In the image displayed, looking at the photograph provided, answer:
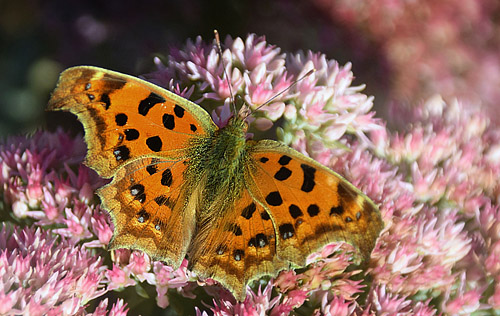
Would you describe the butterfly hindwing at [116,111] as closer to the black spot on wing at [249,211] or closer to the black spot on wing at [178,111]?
the black spot on wing at [178,111]

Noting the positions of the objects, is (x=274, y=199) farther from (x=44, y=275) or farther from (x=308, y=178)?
(x=44, y=275)

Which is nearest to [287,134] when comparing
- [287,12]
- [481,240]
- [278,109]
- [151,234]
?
[278,109]

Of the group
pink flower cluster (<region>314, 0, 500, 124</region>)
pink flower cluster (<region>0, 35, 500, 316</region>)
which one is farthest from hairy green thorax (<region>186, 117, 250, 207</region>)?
pink flower cluster (<region>314, 0, 500, 124</region>)

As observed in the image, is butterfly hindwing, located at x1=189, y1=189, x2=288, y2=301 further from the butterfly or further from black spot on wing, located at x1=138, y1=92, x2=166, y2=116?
black spot on wing, located at x1=138, y1=92, x2=166, y2=116

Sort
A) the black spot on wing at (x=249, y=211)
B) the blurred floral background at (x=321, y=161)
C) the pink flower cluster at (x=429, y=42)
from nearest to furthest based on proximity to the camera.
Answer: the black spot on wing at (x=249, y=211), the blurred floral background at (x=321, y=161), the pink flower cluster at (x=429, y=42)

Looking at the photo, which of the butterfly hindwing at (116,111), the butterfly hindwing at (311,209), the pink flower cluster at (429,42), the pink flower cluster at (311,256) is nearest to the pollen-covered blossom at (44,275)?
the pink flower cluster at (311,256)

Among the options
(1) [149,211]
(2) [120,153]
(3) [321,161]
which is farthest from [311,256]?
(2) [120,153]

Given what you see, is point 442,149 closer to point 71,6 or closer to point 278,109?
point 278,109
